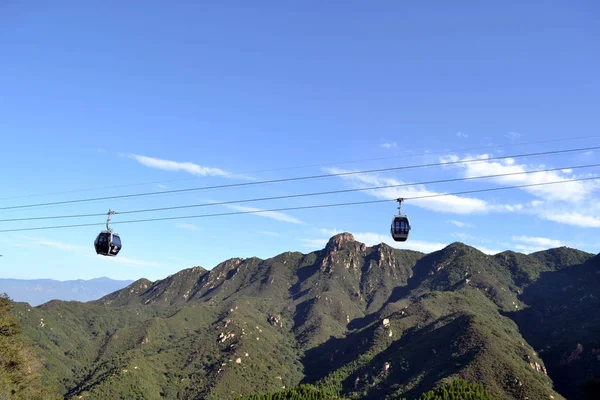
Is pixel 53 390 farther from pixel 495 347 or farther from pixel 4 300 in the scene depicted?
pixel 495 347

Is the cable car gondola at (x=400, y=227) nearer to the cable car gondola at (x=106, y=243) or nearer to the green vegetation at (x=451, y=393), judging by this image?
the cable car gondola at (x=106, y=243)

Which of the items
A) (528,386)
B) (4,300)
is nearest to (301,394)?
(528,386)

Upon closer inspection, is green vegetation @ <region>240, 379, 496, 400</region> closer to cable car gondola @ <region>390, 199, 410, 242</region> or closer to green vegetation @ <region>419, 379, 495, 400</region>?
green vegetation @ <region>419, 379, 495, 400</region>

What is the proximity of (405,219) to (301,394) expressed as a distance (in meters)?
162

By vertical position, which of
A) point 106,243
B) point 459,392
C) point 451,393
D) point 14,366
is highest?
point 106,243

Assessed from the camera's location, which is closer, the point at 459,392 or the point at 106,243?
the point at 106,243

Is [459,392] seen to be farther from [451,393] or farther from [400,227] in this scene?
[400,227]

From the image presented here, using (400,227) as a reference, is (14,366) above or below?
below

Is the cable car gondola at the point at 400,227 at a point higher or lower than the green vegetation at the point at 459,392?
higher

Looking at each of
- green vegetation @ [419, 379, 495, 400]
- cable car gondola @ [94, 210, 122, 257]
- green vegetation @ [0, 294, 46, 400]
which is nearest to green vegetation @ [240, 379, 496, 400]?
green vegetation @ [419, 379, 495, 400]

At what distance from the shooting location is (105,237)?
44812mm

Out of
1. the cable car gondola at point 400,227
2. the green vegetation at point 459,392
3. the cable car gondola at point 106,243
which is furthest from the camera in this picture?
the green vegetation at point 459,392

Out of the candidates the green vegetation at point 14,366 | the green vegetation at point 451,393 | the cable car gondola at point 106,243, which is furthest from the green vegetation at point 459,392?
the cable car gondola at point 106,243

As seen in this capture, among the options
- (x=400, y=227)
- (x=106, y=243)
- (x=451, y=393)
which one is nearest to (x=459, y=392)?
(x=451, y=393)
